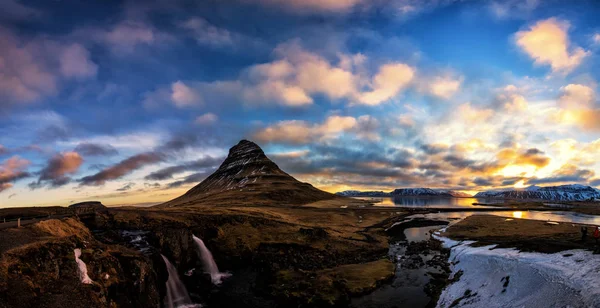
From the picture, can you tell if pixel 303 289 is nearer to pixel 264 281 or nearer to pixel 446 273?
pixel 264 281

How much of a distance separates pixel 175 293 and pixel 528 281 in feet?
130

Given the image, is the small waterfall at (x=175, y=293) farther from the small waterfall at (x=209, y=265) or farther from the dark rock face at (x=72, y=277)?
the small waterfall at (x=209, y=265)

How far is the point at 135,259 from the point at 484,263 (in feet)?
137

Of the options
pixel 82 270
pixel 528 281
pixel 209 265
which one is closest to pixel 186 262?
pixel 209 265

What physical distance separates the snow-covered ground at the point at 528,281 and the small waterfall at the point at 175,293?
Answer: 3127 centimetres

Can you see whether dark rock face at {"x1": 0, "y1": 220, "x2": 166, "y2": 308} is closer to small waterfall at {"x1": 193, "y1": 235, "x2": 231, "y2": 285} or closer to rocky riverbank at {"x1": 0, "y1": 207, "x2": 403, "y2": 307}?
rocky riverbank at {"x1": 0, "y1": 207, "x2": 403, "y2": 307}

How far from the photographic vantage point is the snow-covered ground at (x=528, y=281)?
21484 millimetres

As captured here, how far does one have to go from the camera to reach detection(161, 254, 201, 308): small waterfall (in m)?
36.8

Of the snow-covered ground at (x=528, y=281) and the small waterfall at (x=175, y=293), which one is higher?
the snow-covered ground at (x=528, y=281)

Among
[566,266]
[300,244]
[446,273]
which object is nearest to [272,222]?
[300,244]

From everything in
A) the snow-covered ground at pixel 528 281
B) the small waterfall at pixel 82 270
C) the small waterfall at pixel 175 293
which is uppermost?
the small waterfall at pixel 82 270

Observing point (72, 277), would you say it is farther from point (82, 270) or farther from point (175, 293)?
point (175, 293)

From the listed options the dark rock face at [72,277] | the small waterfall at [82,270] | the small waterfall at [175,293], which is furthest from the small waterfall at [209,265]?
the small waterfall at [82,270]

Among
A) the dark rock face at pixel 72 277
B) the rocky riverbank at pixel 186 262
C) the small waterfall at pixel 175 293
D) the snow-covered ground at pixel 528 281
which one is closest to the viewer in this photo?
the dark rock face at pixel 72 277
